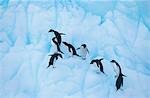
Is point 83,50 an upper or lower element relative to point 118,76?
upper

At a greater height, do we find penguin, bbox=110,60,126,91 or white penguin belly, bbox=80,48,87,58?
white penguin belly, bbox=80,48,87,58

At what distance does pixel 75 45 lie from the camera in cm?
418

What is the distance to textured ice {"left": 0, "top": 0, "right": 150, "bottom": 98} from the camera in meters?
3.83

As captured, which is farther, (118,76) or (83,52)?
(83,52)

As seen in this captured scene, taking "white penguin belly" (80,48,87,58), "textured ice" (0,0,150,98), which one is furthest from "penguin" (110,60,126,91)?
"white penguin belly" (80,48,87,58)

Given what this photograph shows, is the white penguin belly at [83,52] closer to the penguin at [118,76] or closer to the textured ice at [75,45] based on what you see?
the textured ice at [75,45]

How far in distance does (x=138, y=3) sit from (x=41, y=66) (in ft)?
4.51

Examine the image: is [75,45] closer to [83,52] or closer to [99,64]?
[83,52]

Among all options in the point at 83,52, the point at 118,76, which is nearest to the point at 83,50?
the point at 83,52

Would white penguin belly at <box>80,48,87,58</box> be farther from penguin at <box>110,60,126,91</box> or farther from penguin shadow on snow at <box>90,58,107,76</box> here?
penguin at <box>110,60,126,91</box>

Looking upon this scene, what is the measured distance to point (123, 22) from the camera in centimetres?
435

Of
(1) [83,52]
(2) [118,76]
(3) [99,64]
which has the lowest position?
(2) [118,76]

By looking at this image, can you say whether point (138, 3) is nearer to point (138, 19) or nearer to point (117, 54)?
point (138, 19)

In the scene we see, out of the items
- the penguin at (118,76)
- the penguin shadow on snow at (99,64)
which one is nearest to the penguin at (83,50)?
the penguin shadow on snow at (99,64)
